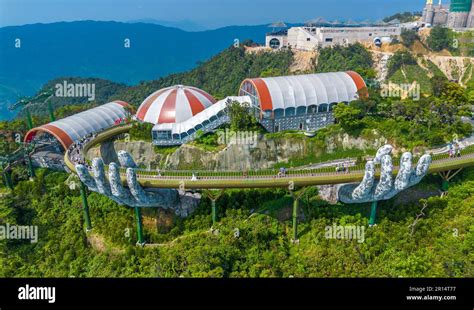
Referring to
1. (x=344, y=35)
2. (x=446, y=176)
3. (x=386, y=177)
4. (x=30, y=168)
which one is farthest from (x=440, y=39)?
(x=30, y=168)

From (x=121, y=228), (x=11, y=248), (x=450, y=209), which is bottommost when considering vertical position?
(x=11, y=248)

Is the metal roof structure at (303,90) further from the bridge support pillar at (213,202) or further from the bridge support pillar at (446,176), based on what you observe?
the bridge support pillar at (446,176)

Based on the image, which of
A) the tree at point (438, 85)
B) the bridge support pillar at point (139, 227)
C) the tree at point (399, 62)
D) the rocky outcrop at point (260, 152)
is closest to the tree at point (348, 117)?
the rocky outcrop at point (260, 152)

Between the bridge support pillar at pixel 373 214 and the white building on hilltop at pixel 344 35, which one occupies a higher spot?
the white building on hilltop at pixel 344 35

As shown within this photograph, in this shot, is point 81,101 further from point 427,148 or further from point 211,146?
point 427,148

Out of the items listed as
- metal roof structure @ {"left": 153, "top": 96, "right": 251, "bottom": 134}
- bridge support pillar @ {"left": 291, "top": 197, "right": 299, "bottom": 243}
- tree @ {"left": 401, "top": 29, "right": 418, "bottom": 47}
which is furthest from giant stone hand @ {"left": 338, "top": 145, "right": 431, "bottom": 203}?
tree @ {"left": 401, "top": 29, "right": 418, "bottom": 47}

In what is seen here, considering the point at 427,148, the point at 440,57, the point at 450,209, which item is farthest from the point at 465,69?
the point at 450,209
